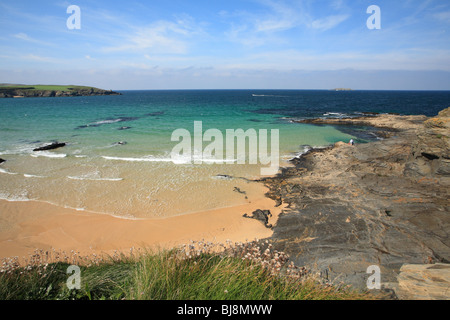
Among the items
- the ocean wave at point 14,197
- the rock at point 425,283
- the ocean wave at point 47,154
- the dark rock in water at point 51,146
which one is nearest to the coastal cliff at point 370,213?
the rock at point 425,283

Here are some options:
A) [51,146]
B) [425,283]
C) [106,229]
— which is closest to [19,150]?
[51,146]

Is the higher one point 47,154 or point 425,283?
point 47,154

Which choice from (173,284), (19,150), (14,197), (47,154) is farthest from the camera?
(19,150)

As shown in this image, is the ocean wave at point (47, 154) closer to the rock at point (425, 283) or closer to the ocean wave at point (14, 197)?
the ocean wave at point (14, 197)

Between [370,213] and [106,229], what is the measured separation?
34.0 feet

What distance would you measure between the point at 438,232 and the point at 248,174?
30.0 ft

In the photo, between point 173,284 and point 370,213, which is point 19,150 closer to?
point 173,284

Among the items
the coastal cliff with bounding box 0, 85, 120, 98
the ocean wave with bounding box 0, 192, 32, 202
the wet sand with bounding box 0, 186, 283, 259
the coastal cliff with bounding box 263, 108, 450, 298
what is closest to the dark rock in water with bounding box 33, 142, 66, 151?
the ocean wave with bounding box 0, 192, 32, 202

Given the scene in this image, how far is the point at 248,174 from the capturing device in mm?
14164

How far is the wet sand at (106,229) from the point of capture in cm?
777

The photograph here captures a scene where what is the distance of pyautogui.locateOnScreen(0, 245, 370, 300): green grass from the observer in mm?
3371

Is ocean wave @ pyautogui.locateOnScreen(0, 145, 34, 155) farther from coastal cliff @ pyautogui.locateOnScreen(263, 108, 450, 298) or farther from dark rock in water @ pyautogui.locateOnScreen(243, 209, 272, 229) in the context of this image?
coastal cliff @ pyautogui.locateOnScreen(263, 108, 450, 298)

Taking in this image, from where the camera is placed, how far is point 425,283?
3902 millimetres

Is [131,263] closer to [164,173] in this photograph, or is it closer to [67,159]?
[164,173]
